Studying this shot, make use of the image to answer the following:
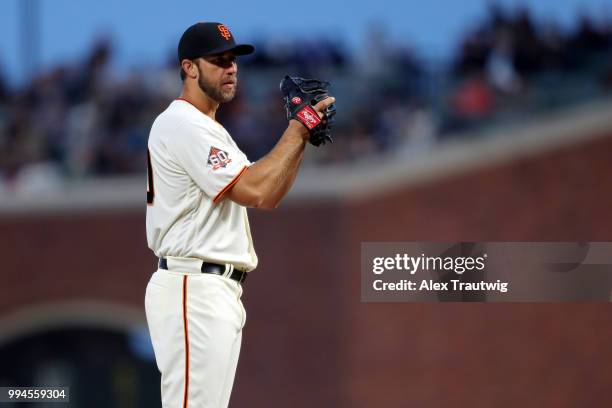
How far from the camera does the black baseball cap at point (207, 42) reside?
3.49m

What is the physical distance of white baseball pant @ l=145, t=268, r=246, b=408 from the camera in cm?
335

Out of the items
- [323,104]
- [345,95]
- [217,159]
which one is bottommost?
[217,159]

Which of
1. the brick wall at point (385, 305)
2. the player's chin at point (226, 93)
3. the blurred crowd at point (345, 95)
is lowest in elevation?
the brick wall at point (385, 305)

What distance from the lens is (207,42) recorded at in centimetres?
350

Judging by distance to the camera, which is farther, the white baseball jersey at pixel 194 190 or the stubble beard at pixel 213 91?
the stubble beard at pixel 213 91

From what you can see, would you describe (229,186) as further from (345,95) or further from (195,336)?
→ (345,95)

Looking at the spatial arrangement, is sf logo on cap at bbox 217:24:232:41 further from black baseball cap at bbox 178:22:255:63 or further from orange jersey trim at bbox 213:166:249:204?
orange jersey trim at bbox 213:166:249:204

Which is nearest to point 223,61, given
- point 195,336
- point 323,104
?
point 323,104

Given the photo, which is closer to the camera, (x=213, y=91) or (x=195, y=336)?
(x=195, y=336)

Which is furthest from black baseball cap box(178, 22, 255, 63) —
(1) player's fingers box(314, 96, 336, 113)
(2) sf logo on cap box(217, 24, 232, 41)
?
(1) player's fingers box(314, 96, 336, 113)

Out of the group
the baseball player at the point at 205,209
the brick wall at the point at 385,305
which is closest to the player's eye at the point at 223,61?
the baseball player at the point at 205,209

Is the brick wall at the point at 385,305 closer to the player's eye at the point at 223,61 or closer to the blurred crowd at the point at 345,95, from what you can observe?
the blurred crowd at the point at 345,95

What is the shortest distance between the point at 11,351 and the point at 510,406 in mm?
4785

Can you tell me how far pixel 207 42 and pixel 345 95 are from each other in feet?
22.7
